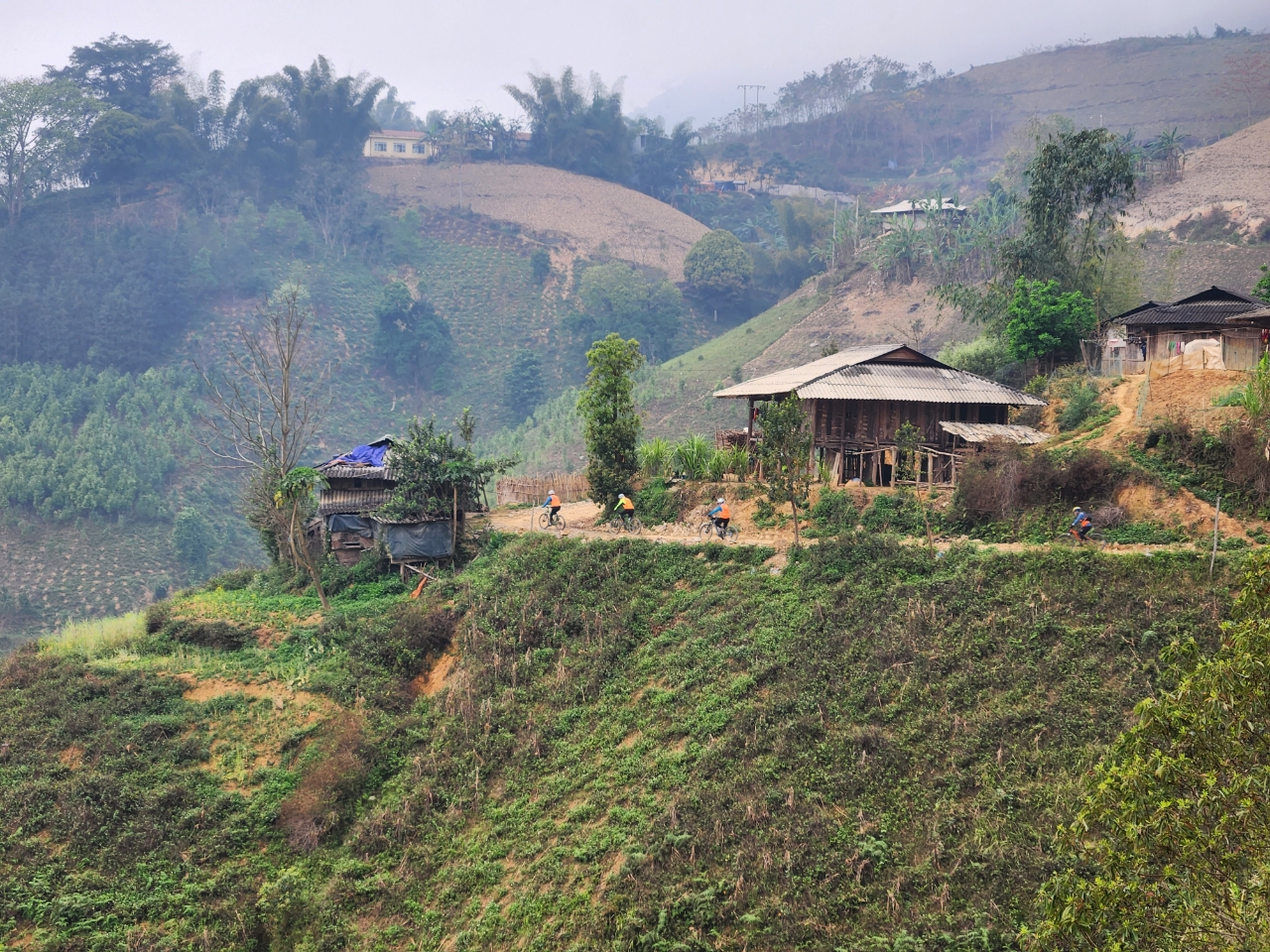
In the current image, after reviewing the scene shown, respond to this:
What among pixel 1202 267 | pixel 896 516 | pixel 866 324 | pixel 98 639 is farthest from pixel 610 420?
pixel 1202 267

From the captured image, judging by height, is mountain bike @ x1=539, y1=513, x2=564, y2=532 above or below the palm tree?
below

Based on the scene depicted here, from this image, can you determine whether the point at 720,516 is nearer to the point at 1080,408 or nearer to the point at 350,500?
the point at 1080,408

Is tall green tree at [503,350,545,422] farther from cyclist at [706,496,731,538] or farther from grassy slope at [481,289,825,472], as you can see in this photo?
cyclist at [706,496,731,538]

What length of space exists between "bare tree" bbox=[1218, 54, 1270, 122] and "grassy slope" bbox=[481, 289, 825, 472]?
40260 millimetres

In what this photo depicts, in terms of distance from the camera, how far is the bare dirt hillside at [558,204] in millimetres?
76562

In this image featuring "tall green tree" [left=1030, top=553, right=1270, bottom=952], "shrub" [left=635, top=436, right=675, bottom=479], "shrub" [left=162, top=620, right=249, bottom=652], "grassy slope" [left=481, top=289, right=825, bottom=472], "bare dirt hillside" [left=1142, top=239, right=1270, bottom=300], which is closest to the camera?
"tall green tree" [left=1030, top=553, right=1270, bottom=952]

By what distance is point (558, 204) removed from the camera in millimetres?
79062

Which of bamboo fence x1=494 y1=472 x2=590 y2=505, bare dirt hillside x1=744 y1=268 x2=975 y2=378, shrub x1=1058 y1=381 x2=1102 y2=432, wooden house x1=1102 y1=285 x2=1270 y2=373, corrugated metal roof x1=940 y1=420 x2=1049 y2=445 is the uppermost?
bare dirt hillside x1=744 y1=268 x2=975 y2=378

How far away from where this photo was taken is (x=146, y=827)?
14648 millimetres

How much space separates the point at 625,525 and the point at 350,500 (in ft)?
24.1

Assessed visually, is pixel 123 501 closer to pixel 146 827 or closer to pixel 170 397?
pixel 170 397

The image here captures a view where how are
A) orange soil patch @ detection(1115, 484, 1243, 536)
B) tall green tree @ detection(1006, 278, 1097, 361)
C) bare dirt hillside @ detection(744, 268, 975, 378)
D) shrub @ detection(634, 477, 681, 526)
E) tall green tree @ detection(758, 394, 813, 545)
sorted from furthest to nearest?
1. bare dirt hillside @ detection(744, 268, 975, 378)
2. tall green tree @ detection(1006, 278, 1097, 361)
3. shrub @ detection(634, 477, 681, 526)
4. tall green tree @ detection(758, 394, 813, 545)
5. orange soil patch @ detection(1115, 484, 1243, 536)

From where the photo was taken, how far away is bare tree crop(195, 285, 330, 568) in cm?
2547

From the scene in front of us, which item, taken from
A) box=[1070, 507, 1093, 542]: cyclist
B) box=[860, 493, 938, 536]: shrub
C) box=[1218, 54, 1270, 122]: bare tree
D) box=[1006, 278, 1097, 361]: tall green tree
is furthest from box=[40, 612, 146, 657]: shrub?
box=[1218, 54, 1270, 122]: bare tree
